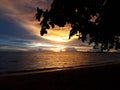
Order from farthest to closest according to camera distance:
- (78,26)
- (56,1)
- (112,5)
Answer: (78,26)
(112,5)
(56,1)

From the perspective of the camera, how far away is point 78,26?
15.2 metres

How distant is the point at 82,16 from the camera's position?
15195 mm

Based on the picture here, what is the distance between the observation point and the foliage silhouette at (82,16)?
12.5 meters

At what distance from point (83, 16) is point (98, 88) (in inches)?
158

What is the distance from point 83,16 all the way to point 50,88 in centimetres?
430

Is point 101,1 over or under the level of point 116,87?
over

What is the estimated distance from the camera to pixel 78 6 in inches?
525

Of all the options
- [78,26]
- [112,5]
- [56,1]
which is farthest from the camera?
[78,26]

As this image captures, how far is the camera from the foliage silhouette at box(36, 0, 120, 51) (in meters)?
12.5

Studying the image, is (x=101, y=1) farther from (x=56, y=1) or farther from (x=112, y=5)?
(x=56, y=1)

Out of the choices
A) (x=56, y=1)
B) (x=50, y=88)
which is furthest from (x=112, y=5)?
(x=50, y=88)

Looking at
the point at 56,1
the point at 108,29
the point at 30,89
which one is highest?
the point at 56,1

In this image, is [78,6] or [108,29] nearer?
[78,6]

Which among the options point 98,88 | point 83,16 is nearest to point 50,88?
point 98,88
